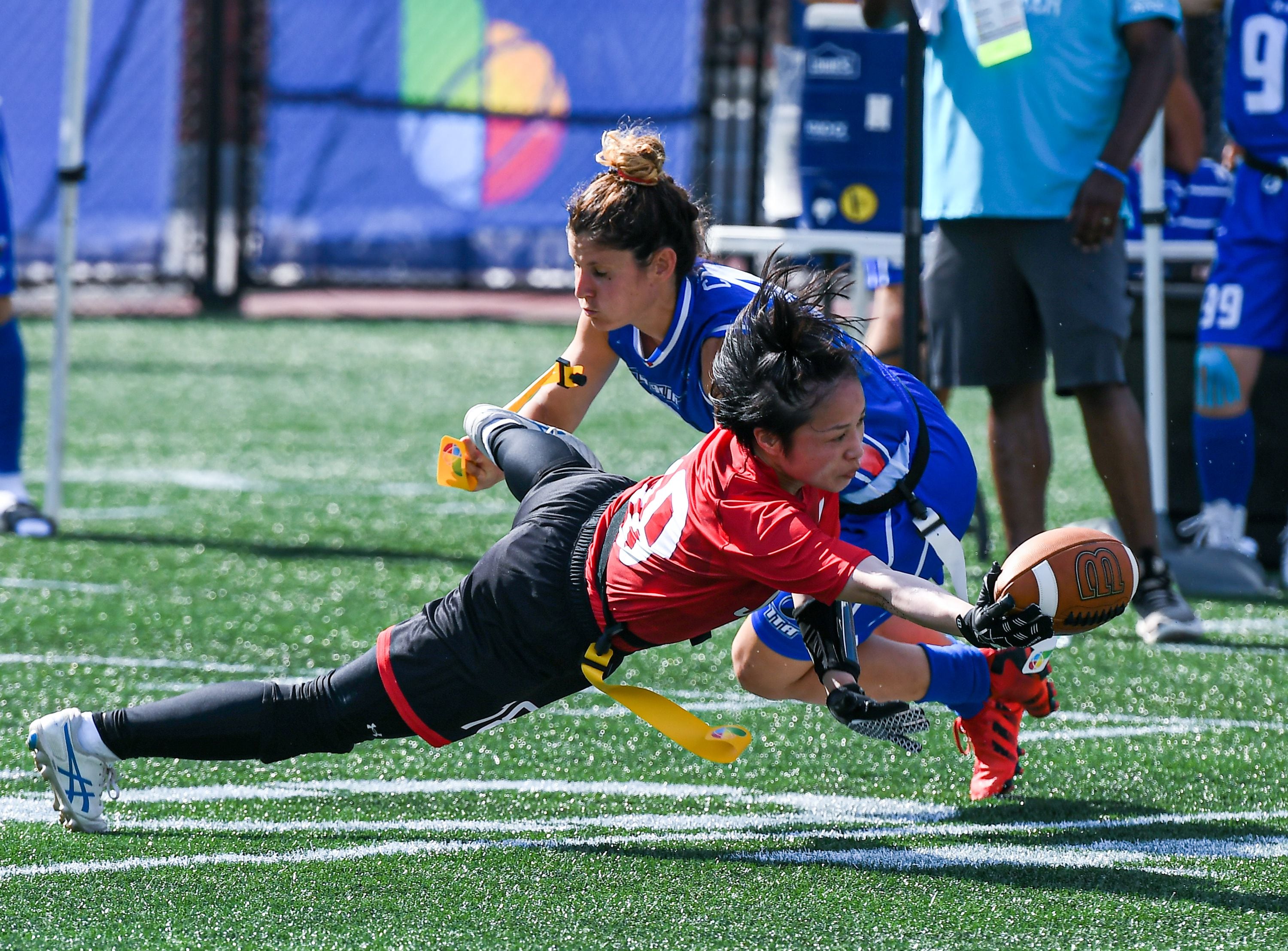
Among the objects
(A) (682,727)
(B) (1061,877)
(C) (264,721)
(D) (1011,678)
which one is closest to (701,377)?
(A) (682,727)

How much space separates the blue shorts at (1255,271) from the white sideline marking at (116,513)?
4013mm

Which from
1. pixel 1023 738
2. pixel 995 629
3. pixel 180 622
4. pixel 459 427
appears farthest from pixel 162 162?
pixel 995 629

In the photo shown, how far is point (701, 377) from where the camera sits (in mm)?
3615

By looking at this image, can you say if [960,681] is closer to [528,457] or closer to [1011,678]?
[1011,678]

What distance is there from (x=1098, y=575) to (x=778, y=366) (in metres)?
0.64

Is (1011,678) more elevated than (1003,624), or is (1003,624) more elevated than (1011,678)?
(1003,624)

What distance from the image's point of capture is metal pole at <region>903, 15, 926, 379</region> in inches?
202

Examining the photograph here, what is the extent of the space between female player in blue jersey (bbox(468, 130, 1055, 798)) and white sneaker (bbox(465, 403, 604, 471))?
8 cm

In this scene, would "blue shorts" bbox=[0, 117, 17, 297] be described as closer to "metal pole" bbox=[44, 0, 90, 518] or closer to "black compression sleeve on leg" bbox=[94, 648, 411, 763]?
"metal pole" bbox=[44, 0, 90, 518]

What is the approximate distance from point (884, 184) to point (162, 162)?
8129 mm

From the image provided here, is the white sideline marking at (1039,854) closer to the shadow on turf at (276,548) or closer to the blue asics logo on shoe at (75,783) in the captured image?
the blue asics logo on shoe at (75,783)

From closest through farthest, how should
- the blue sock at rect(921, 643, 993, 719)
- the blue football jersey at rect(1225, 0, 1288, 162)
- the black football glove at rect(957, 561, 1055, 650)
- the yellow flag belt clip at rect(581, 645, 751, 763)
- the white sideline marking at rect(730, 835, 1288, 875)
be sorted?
the black football glove at rect(957, 561, 1055, 650), the yellow flag belt clip at rect(581, 645, 751, 763), the white sideline marking at rect(730, 835, 1288, 875), the blue sock at rect(921, 643, 993, 719), the blue football jersey at rect(1225, 0, 1288, 162)

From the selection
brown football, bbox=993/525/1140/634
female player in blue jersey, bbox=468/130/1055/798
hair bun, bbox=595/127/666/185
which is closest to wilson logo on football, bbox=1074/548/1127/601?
brown football, bbox=993/525/1140/634

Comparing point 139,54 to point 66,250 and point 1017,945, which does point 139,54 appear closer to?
point 66,250
